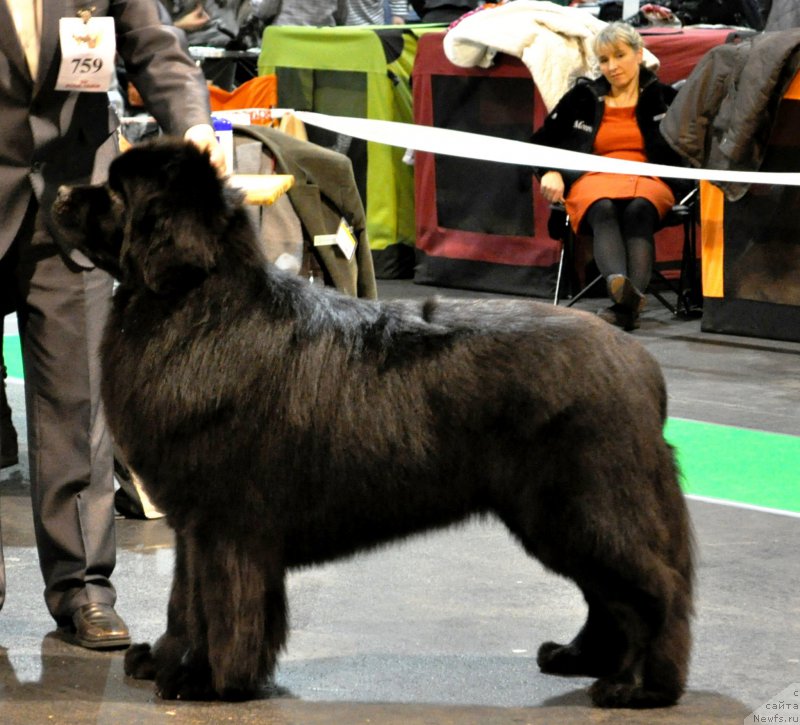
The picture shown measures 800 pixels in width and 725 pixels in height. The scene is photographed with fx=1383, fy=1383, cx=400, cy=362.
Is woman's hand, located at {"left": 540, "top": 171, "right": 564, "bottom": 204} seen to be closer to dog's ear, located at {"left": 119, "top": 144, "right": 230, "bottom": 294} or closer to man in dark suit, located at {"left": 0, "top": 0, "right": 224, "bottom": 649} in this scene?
man in dark suit, located at {"left": 0, "top": 0, "right": 224, "bottom": 649}

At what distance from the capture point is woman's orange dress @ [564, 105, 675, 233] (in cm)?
798

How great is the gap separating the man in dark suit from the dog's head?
0.26 m

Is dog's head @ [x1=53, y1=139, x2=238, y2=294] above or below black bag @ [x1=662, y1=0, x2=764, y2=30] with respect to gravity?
above

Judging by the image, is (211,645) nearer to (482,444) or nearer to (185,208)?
(482,444)

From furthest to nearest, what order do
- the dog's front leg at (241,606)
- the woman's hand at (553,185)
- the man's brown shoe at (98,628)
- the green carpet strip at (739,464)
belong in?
the woman's hand at (553,185) < the green carpet strip at (739,464) < the man's brown shoe at (98,628) < the dog's front leg at (241,606)

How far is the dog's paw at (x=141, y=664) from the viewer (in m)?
3.40

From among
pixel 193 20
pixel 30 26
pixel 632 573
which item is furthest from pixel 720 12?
pixel 632 573

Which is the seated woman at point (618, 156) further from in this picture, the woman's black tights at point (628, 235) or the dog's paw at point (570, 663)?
the dog's paw at point (570, 663)

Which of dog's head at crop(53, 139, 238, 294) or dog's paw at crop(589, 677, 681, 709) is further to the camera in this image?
dog's paw at crop(589, 677, 681, 709)

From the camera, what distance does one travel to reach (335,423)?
10.2 feet

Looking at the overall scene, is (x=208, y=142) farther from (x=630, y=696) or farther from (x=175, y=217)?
(x=630, y=696)

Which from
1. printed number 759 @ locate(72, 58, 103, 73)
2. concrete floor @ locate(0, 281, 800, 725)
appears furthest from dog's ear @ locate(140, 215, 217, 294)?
concrete floor @ locate(0, 281, 800, 725)

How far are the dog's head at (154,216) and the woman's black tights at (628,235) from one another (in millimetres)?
5048

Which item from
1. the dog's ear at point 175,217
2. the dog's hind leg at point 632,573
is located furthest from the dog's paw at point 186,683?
the dog's ear at point 175,217
